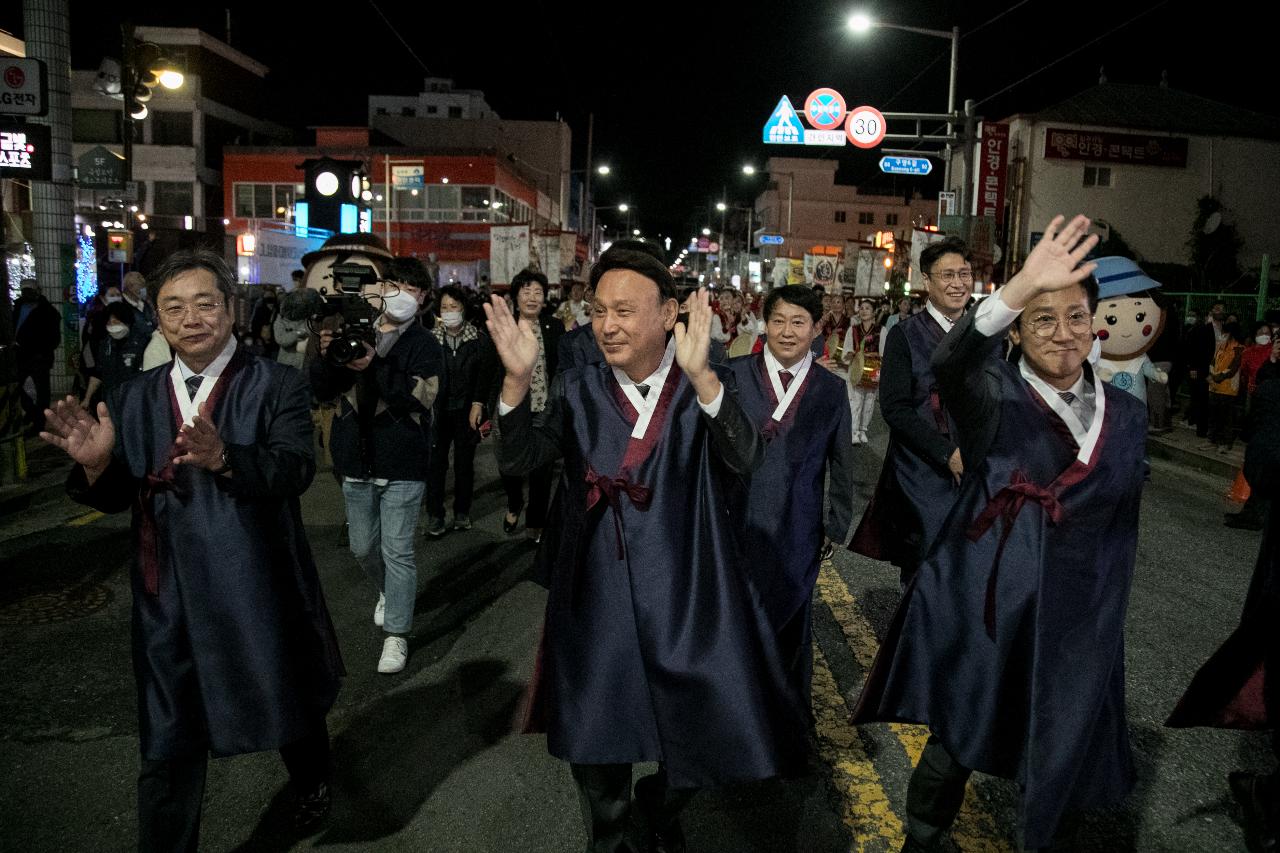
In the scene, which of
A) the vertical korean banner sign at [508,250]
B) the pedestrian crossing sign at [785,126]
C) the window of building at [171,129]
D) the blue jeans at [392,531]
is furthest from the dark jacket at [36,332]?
the window of building at [171,129]

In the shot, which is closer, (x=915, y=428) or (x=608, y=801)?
(x=608, y=801)

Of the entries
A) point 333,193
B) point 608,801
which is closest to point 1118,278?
point 608,801

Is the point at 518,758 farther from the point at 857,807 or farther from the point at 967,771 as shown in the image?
the point at 967,771

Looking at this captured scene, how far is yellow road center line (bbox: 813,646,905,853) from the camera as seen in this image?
3.42m

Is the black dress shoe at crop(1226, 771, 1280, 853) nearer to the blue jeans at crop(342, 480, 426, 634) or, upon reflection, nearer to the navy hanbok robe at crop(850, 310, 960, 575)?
the navy hanbok robe at crop(850, 310, 960, 575)

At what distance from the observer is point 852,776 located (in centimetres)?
385

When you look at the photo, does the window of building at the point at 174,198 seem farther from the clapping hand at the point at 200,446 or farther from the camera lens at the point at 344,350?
the clapping hand at the point at 200,446

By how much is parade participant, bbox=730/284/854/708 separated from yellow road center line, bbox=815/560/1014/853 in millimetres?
505

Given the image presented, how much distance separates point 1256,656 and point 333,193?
15.1 m

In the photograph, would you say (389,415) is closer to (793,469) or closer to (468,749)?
(468,749)

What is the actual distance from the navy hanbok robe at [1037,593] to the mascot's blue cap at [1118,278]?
1.63 ft

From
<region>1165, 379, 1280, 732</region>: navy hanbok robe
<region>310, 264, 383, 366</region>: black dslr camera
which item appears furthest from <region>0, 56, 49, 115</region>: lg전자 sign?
<region>1165, 379, 1280, 732</region>: navy hanbok robe

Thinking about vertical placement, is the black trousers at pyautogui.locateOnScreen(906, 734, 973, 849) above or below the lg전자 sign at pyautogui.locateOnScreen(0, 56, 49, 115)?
below

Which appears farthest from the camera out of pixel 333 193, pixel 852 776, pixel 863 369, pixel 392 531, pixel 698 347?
pixel 333 193
